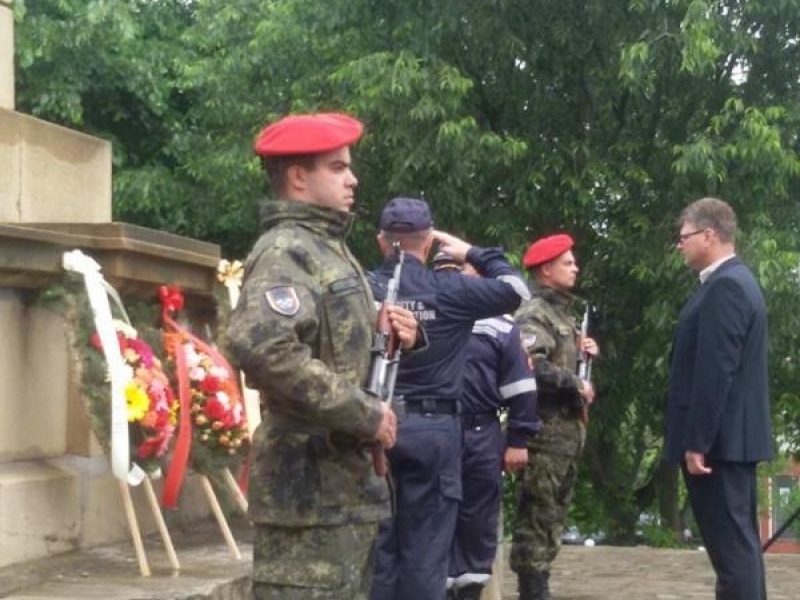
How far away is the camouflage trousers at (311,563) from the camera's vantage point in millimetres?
4199

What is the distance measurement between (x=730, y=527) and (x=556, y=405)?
2.11 metres

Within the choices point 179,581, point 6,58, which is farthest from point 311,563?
point 6,58

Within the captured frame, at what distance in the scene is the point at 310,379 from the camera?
402 cm

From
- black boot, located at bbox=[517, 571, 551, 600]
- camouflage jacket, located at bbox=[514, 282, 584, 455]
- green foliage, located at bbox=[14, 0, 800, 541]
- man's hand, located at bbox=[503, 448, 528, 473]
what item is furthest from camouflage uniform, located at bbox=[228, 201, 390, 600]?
green foliage, located at bbox=[14, 0, 800, 541]

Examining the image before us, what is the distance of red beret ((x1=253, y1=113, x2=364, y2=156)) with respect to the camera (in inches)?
171

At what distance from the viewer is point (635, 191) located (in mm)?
14695

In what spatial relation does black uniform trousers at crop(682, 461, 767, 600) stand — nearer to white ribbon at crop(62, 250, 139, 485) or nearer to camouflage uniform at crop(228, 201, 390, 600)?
white ribbon at crop(62, 250, 139, 485)

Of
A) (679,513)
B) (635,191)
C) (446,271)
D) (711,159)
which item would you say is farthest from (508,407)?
(679,513)

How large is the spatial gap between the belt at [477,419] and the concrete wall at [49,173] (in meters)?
2.08

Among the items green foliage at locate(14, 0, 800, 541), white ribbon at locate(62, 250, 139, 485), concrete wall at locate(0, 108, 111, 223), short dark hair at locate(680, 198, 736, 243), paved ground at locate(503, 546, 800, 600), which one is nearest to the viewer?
white ribbon at locate(62, 250, 139, 485)

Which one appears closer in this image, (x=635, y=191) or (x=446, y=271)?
(x=446, y=271)

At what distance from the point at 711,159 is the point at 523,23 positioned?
2162 millimetres

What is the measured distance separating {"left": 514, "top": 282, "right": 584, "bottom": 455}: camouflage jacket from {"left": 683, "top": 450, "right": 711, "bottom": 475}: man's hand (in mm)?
1858

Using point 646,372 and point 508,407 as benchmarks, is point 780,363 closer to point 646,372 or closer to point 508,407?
point 646,372
